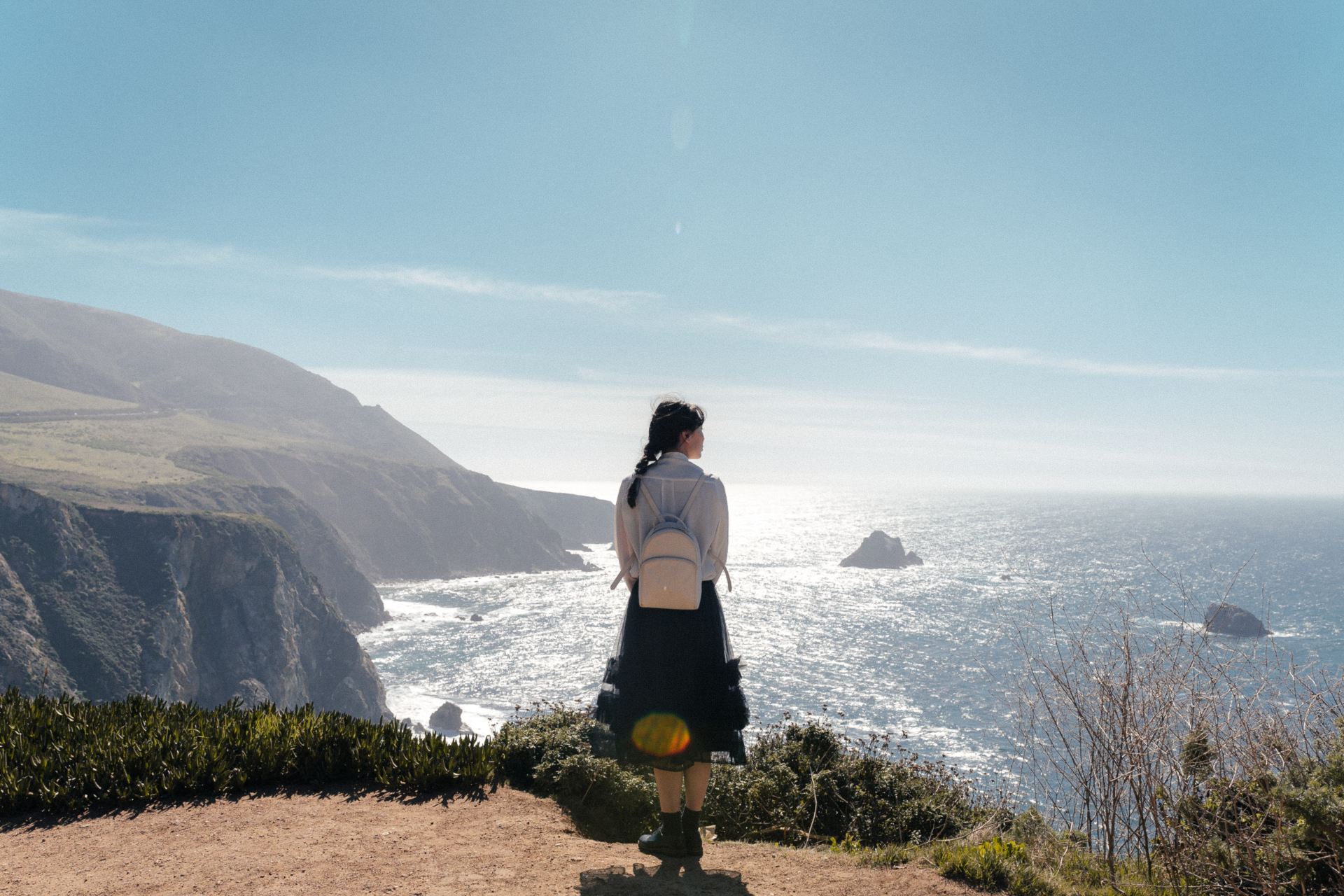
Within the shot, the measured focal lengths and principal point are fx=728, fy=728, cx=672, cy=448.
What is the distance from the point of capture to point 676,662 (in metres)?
4.20

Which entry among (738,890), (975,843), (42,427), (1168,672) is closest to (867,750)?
(975,843)

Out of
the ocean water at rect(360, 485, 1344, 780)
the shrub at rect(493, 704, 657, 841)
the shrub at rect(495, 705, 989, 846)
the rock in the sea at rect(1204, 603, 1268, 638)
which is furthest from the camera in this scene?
the ocean water at rect(360, 485, 1344, 780)

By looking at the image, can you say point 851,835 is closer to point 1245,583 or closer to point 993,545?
point 1245,583

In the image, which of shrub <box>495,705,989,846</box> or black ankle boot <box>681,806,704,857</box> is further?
shrub <box>495,705,989,846</box>

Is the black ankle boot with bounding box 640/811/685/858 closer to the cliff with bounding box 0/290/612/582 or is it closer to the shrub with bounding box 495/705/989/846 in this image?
the shrub with bounding box 495/705/989/846

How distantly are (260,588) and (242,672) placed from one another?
423 inches

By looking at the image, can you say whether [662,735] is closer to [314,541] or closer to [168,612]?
[168,612]

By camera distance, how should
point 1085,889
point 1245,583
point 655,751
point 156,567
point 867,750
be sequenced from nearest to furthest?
point 1085,889, point 655,751, point 867,750, point 156,567, point 1245,583

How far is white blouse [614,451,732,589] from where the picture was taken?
162 inches

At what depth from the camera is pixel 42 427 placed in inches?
5172

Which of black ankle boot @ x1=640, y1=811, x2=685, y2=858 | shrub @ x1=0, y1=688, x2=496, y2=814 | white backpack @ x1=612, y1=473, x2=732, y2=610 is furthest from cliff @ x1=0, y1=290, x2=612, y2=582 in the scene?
white backpack @ x1=612, y1=473, x2=732, y2=610

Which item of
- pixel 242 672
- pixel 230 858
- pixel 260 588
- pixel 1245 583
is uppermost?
pixel 230 858

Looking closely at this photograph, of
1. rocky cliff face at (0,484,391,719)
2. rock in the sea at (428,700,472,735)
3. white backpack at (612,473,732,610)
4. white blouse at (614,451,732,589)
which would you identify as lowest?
rock in the sea at (428,700,472,735)

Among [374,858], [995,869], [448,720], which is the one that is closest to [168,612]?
[448,720]
